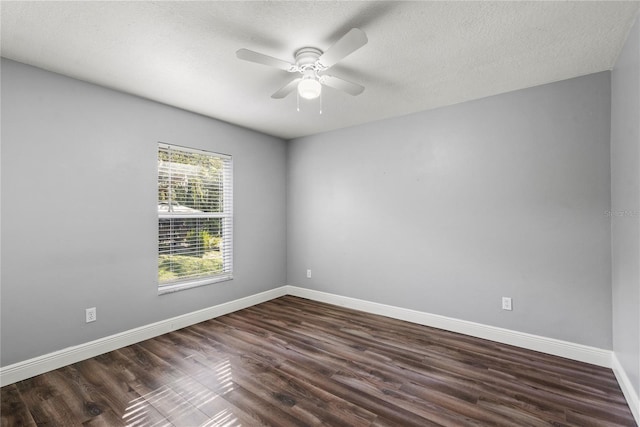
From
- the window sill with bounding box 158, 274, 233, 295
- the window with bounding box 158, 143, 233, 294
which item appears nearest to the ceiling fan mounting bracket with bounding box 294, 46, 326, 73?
the window with bounding box 158, 143, 233, 294

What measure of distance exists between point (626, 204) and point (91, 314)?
14.2 ft

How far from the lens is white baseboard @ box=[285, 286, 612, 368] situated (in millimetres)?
2479

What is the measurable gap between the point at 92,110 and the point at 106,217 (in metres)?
0.98

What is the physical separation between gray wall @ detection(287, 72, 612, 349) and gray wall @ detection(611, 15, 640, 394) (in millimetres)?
138

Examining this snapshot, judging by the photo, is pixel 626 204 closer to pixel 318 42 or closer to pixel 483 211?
pixel 483 211

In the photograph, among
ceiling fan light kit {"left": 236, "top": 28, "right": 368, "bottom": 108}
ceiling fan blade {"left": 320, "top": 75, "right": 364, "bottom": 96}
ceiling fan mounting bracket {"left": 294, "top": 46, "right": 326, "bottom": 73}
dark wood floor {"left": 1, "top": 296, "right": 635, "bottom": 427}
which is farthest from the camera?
ceiling fan blade {"left": 320, "top": 75, "right": 364, "bottom": 96}

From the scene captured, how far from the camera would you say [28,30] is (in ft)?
6.17

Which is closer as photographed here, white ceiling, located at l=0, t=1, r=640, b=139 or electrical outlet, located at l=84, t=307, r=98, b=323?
white ceiling, located at l=0, t=1, r=640, b=139

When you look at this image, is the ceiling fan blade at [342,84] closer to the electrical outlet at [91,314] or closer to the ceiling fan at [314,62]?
the ceiling fan at [314,62]

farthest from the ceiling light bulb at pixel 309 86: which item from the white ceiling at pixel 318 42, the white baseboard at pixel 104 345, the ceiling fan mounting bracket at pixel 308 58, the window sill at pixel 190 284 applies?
the white baseboard at pixel 104 345

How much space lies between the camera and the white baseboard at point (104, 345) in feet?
7.32

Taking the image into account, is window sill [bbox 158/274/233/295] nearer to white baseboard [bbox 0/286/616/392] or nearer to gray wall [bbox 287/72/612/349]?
white baseboard [bbox 0/286/616/392]

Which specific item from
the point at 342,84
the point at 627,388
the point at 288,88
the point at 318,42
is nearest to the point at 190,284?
the point at 288,88

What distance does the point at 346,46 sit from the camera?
5.68 ft
